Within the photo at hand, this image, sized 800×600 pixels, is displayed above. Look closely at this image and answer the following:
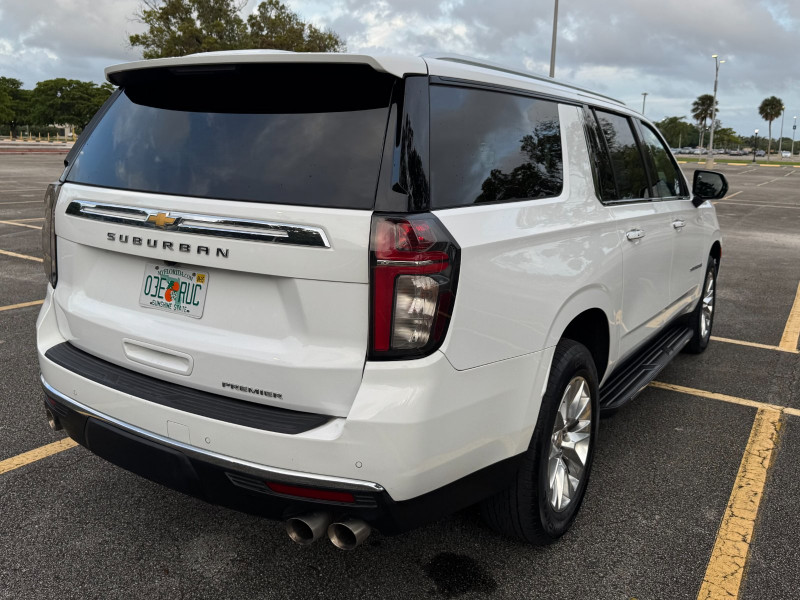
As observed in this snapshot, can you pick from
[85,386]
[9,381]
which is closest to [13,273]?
[9,381]

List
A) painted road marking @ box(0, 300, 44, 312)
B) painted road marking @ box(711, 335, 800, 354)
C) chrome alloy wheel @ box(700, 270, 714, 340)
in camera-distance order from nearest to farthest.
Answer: chrome alloy wheel @ box(700, 270, 714, 340) → painted road marking @ box(711, 335, 800, 354) → painted road marking @ box(0, 300, 44, 312)

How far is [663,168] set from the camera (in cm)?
438

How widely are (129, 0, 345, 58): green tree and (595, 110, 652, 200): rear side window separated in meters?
44.8

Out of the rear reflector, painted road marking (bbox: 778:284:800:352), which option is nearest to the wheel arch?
the rear reflector

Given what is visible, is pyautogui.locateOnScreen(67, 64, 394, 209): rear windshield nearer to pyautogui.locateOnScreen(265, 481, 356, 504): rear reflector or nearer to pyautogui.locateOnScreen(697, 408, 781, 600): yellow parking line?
pyautogui.locateOnScreen(265, 481, 356, 504): rear reflector

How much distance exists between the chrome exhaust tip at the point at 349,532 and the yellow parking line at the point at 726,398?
3258mm

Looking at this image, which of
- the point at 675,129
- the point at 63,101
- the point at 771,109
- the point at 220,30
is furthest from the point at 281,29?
the point at 675,129

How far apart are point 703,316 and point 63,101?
115 m

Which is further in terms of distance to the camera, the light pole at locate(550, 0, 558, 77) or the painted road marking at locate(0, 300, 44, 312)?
the light pole at locate(550, 0, 558, 77)

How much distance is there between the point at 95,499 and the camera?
3137 millimetres

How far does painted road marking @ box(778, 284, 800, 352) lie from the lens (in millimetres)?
5914

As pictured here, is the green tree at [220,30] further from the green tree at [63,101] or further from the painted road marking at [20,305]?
the green tree at [63,101]

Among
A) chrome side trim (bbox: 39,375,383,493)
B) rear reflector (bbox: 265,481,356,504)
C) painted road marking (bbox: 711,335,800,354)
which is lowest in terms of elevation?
painted road marking (bbox: 711,335,800,354)

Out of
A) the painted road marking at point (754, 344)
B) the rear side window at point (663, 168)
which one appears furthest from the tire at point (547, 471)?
the painted road marking at point (754, 344)
